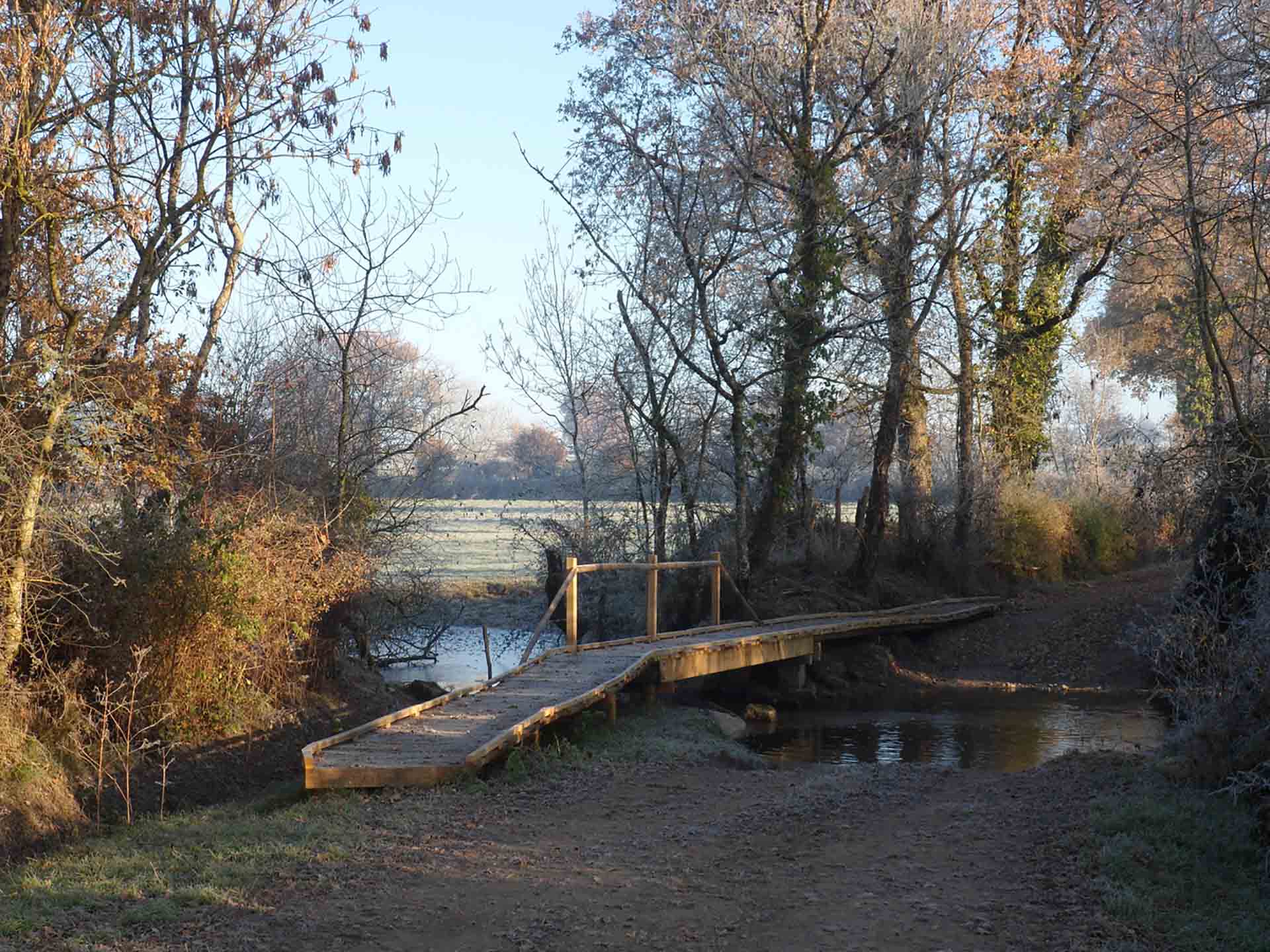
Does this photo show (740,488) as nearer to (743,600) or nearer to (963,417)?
(743,600)

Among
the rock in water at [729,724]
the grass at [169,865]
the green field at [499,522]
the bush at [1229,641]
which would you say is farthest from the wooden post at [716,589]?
the grass at [169,865]

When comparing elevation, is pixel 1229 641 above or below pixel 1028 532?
below

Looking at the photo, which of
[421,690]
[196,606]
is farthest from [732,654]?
[196,606]

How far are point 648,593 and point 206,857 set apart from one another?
8529mm

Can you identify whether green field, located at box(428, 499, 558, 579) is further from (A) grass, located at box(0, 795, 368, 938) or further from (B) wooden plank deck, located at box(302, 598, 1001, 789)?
(A) grass, located at box(0, 795, 368, 938)

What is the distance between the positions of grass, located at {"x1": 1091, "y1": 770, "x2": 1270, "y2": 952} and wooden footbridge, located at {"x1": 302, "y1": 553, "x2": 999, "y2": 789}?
471cm

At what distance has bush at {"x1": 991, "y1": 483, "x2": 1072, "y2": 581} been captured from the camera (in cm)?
2350

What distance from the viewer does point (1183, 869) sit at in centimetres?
686

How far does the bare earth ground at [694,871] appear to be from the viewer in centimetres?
579

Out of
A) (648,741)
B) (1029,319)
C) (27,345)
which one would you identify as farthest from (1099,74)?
(27,345)

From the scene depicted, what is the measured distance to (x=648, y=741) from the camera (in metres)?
11.6

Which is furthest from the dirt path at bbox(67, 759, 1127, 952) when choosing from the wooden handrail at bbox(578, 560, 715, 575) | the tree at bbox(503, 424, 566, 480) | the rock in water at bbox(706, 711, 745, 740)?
the tree at bbox(503, 424, 566, 480)

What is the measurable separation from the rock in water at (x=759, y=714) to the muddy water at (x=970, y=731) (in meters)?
0.22

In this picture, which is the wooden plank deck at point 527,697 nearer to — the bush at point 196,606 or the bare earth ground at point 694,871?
the bare earth ground at point 694,871
